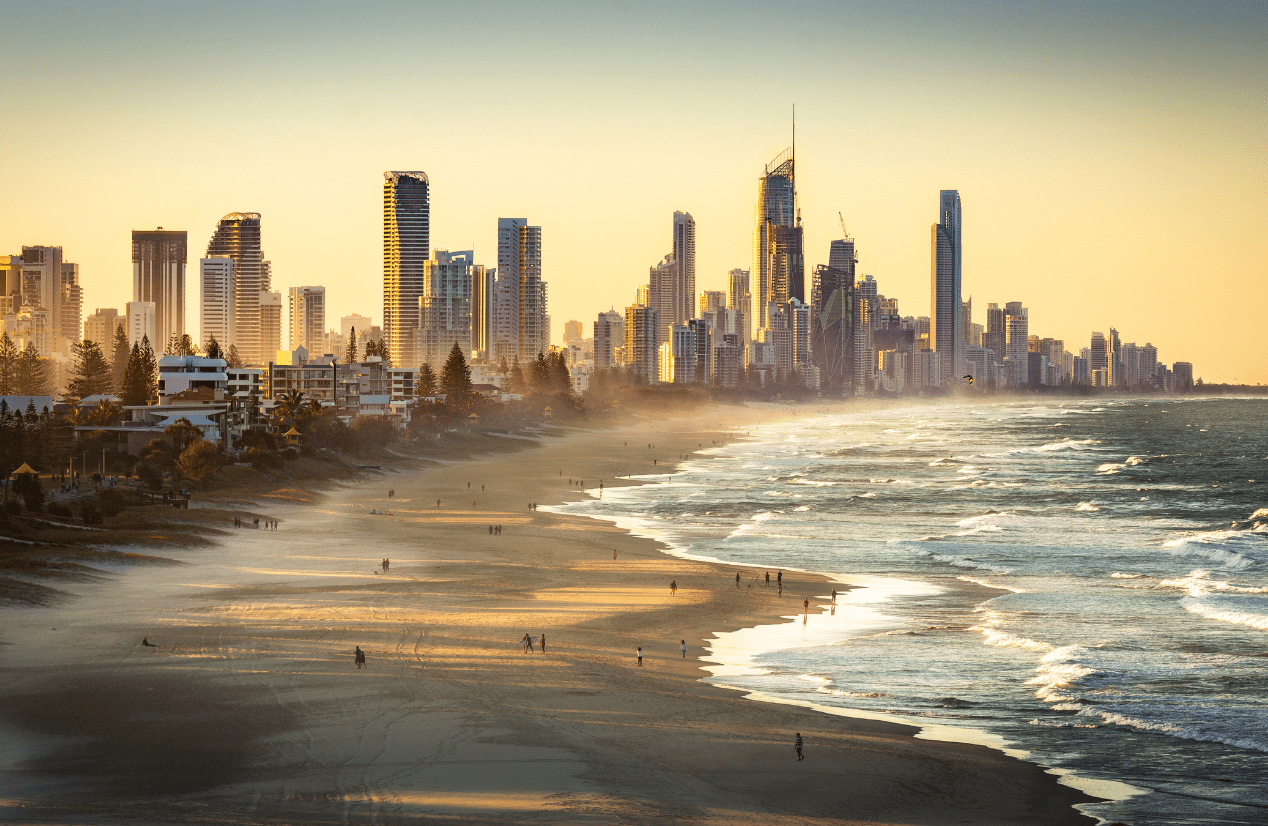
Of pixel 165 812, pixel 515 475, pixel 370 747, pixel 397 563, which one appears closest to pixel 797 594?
pixel 397 563

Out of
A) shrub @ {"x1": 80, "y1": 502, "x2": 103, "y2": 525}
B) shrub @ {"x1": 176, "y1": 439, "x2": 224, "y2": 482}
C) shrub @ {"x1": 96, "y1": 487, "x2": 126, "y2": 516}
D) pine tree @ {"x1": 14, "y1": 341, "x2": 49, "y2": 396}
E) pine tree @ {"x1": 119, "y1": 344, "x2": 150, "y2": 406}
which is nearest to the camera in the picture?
shrub @ {"x1": 80, "y1": 502, "x2": 103, "y2": 525}

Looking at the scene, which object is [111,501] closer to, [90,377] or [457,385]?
[90,377]

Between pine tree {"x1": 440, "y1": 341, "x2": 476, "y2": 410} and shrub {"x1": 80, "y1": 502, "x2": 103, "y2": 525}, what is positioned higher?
pine tree {"x1": 440, "y1": 341, "x2": 476, "y2": 410}

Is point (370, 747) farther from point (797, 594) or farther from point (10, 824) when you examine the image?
point (797, 594)

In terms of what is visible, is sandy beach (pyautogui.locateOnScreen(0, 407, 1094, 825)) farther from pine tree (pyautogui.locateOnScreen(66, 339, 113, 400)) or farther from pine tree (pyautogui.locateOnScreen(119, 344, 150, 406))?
pine tree (pyautogui.locateOnScreen(66, 339, 113, 400))

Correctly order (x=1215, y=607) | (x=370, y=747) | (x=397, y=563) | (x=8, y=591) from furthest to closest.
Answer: (x=397, y=563)
(x=1215, y=607)
(x=8, y=591)
(x=370, y=747)

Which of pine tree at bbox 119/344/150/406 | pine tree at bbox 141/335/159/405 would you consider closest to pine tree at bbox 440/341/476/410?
pine tree at bbox 141/335/159/405
